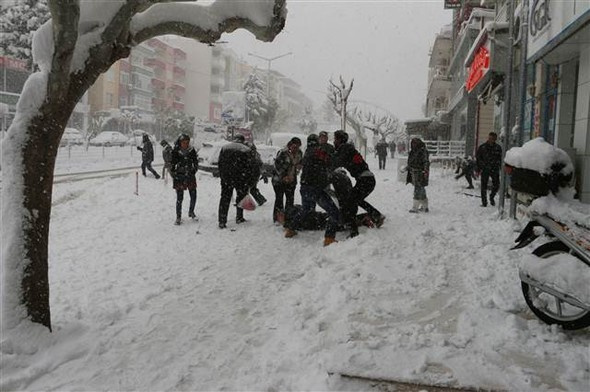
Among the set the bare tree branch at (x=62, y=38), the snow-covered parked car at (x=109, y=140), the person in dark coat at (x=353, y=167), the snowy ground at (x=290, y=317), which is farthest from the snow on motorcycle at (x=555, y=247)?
the snow-covered parked car at (x=109, y=140)

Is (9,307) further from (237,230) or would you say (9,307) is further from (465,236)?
(465,236)

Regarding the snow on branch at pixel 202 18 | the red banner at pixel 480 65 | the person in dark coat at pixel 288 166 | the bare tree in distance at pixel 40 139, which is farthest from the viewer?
the red banner at pixel 480 65

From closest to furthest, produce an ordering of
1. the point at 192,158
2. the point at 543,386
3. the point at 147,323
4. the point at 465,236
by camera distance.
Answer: the point at 543,386 < the point at 147,323 < the point at 465,236 < the point at 192,158

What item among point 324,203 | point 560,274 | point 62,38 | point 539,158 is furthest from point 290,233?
point 62,38

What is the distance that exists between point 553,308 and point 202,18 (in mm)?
3998

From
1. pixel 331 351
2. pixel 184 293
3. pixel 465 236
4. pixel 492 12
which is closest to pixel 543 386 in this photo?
pixel 331 351

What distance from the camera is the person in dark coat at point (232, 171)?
9381 mm

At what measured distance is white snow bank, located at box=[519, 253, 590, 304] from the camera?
392cm

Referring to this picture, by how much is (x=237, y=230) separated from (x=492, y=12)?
2129cm

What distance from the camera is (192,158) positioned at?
10000 mm

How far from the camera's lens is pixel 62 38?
3838 mm

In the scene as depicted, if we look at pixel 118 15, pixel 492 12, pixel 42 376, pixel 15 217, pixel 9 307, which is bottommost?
pixel 42 376

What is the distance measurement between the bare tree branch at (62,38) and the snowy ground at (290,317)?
2.00 metres

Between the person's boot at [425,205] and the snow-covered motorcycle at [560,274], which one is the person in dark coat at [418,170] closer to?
the person's boot at [425,205]
